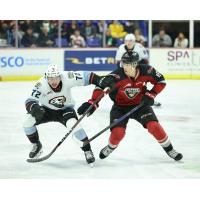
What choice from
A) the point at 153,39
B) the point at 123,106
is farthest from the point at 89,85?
the point at 153,39

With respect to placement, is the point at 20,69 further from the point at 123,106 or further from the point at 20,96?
the point at 123,106

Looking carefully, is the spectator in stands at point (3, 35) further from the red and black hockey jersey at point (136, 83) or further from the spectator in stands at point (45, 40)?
the red and black hockey jersey at point (136, 83)

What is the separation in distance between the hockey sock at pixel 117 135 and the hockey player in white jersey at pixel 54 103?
0.55 ft

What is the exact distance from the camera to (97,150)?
4.61 metres

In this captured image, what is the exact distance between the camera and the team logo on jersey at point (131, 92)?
4.43m

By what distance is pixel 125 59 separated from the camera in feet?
14.4

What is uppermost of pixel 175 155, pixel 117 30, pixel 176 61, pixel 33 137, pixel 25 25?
pixel 25 25

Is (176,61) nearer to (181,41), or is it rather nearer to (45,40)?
(181,41)

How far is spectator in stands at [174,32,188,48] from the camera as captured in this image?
6215 mm

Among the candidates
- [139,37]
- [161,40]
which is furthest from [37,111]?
[161,40]

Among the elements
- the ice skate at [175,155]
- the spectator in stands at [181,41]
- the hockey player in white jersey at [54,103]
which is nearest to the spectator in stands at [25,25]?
the hockey player in white jersey at [54,103]

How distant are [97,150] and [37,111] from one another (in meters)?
0.56

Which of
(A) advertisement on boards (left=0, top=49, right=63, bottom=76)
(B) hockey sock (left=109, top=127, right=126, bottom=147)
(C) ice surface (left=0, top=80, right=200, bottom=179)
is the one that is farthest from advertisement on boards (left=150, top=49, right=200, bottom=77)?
(B) hockey sock (left=109, top=127, right=126, bottom=147)
